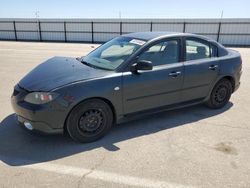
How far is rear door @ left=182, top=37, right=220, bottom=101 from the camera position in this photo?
181 inches

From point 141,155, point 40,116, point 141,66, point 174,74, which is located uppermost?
point 141,66

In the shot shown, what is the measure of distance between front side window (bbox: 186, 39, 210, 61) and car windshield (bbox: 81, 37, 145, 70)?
3.12 feet

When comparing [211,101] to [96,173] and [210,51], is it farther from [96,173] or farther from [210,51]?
[96,173]

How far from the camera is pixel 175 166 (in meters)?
3.25

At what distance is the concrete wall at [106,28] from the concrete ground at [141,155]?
52.5ft

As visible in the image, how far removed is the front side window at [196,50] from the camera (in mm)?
4642

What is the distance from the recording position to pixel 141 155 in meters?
3.49

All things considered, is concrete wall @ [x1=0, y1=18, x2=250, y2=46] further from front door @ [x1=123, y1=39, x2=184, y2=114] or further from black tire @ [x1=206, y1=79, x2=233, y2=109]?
front door @ [x1=123, y1=39, x2=184, y2=114]

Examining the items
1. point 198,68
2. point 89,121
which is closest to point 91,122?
point 89,121

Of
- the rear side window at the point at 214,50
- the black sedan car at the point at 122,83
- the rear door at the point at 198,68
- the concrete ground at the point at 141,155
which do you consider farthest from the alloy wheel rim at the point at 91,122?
the rear side window at the point at 214,50

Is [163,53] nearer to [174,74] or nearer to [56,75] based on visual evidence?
[174,74]

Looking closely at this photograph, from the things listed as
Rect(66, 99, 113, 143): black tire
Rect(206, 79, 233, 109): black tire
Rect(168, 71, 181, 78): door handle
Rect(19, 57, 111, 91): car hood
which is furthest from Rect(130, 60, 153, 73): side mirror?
Rect(206, 79, 233, 109): black tire

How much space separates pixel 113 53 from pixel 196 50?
62.4 inches

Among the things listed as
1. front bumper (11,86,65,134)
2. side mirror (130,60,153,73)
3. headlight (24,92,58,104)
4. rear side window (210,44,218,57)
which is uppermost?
rear side window (210,44,218,57)
